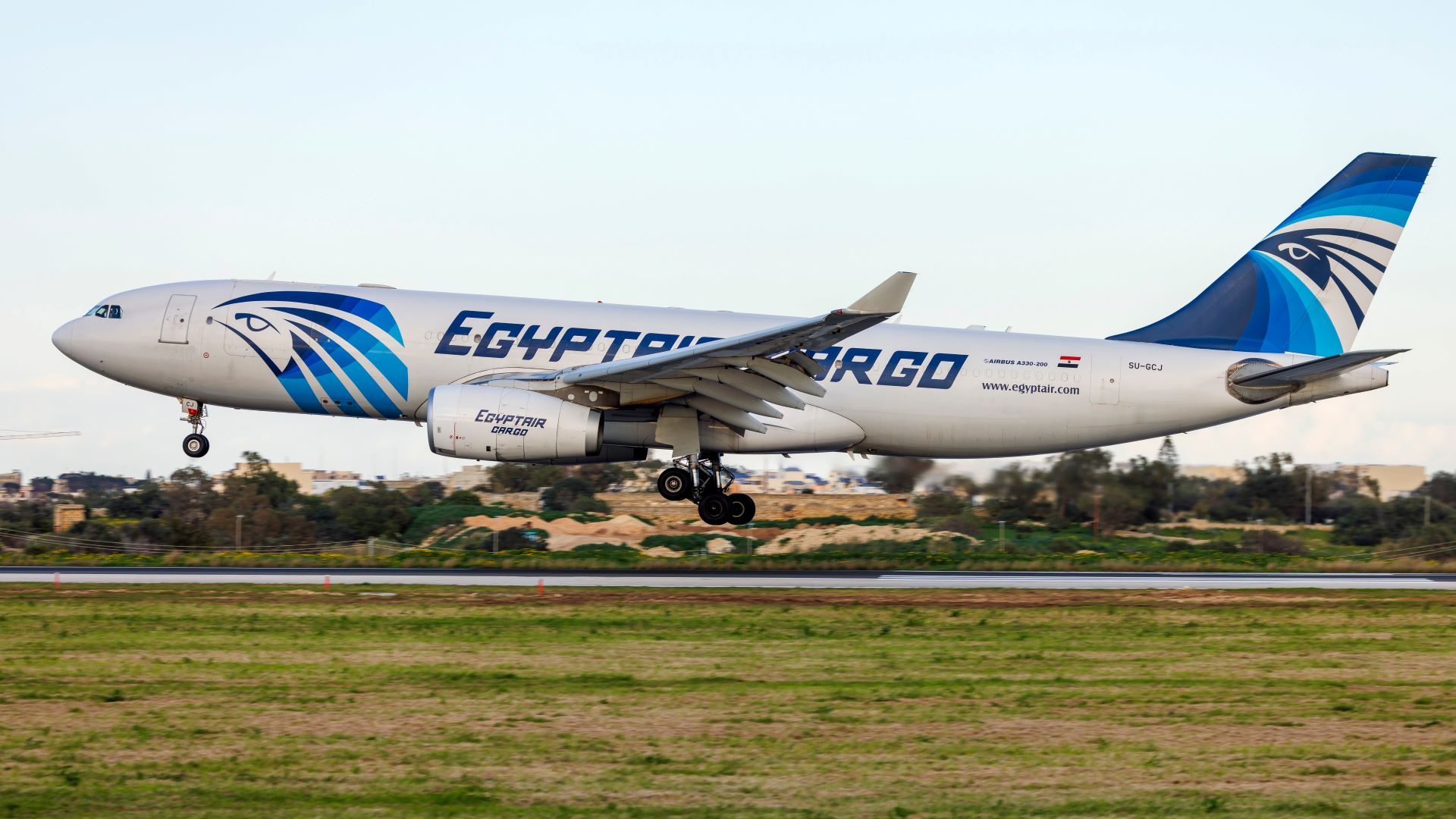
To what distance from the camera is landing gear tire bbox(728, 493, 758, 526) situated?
24.1 m

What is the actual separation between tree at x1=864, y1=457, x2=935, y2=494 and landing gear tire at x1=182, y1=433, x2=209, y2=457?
13.6 m

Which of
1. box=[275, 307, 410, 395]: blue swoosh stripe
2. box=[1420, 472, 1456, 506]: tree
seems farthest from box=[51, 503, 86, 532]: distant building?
box=[1420, 472, 1456, 506]: tree

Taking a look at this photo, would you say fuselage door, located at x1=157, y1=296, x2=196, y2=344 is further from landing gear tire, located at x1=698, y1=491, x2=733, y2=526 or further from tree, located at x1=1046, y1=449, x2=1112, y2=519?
tree, located at x1=1046, y1=449, x2=1112, y2=519

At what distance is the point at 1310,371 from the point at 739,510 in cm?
1006

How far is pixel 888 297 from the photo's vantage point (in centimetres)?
1917

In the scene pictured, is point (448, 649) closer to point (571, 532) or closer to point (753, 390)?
point (753, 390)

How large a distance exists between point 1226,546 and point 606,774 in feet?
91.4

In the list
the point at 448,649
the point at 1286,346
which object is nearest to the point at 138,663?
the point at 448,649

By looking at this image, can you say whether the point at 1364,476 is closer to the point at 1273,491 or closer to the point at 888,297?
the point at 1273,491

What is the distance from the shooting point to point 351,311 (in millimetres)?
23906

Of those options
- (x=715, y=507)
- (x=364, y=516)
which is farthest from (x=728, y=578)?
(x=364, y=516)

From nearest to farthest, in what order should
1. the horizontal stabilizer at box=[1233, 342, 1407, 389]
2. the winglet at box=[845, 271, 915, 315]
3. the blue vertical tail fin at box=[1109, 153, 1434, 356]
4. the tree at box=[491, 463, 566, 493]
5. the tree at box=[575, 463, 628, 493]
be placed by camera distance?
the winglet at box=[845, 271, 915, 315]
the horizontal stabilizer at box=[1233, 342, 1407, 389]
the blue vertical tail fin at box=[1109, 153, 1434, 356]
the tree at box=[575, 463, 628, 493]
the tree at box=[491, 463, 566, 493]

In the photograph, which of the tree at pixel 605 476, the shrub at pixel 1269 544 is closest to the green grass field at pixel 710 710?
the shrub at pixel 1269 544

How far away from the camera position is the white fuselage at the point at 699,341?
2372 centimetres
